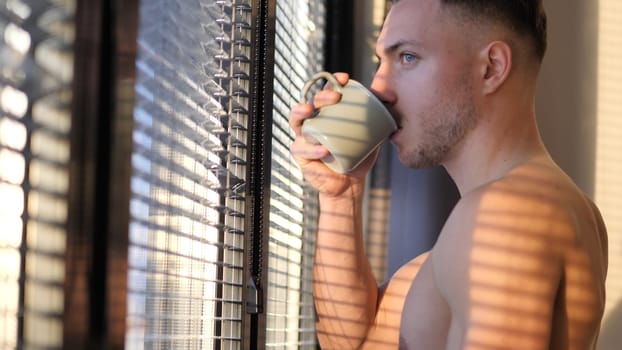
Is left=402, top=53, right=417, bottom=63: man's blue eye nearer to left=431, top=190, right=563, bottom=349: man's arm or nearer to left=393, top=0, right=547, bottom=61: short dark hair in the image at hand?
left=393, top=0, right=547, bottom=61: short dark hair

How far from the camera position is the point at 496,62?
4.19 feet

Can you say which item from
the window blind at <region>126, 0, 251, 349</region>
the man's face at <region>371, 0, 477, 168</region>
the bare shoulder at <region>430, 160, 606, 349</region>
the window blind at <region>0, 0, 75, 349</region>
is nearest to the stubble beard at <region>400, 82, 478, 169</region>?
the man's face at <region>371, 0, 477, 168</region>

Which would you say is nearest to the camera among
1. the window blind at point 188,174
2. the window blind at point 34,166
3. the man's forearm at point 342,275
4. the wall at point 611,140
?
the window blind at point 34,166

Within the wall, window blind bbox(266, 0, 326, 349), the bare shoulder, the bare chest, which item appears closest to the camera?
the bare shoulder

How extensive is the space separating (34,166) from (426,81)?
688 mm

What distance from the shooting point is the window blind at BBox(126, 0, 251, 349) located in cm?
95

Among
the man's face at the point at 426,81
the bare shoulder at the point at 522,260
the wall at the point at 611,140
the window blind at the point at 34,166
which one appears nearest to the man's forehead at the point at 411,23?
the man's face at the point at 426,81

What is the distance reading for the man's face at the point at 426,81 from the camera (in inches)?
51.0

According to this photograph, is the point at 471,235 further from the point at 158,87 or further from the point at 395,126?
the point at 158,87

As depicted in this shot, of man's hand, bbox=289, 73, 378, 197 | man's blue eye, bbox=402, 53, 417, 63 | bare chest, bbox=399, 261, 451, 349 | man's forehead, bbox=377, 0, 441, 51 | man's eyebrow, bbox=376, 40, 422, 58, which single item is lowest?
bare chest, bbox=399, 261, 451, 349

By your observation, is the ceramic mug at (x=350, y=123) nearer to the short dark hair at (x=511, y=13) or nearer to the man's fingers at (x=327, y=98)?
the man's fingers at (x=327, y=98)

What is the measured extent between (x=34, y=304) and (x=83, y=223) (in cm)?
9

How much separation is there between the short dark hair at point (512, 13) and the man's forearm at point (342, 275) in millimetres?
368

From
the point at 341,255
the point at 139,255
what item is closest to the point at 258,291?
the point at 341,255
